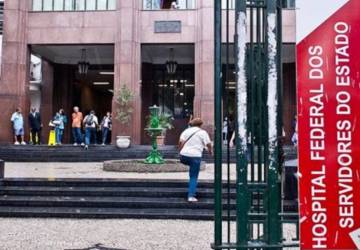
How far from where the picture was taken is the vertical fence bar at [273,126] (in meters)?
2.58

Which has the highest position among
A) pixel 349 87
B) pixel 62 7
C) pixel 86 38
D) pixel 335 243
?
pixel 62 7

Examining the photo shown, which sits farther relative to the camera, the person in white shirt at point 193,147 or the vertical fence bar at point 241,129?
the person in white shirt at point 193,147

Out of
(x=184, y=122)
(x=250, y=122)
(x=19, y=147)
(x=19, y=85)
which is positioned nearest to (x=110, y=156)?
(x=19, y=147)

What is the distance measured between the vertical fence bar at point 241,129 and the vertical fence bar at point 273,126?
152mm

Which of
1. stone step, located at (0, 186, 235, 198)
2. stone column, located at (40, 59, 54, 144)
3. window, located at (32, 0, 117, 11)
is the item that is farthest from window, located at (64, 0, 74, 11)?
stone step, located at (0, 186, 235, 198)

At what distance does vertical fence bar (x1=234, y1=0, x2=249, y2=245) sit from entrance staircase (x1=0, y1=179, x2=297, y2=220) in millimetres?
4683

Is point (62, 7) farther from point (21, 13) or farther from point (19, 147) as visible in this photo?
point (19, 147)

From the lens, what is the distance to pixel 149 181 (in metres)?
9.23

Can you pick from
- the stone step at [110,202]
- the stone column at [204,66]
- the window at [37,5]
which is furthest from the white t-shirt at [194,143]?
the window at [37,5]

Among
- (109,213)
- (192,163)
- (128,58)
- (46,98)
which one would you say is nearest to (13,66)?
(46,98)

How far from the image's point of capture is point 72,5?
23141 mm

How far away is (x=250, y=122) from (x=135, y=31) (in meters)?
20.4

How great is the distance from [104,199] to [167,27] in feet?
50.7

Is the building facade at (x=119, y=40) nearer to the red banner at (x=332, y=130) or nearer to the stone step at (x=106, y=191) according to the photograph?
the stone step at (x=106, y=191)
